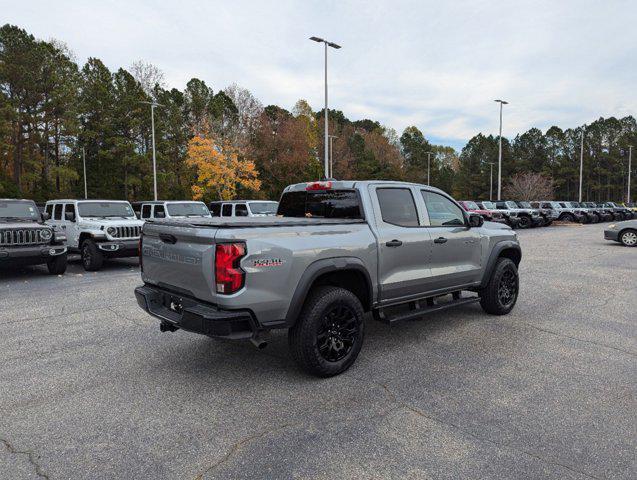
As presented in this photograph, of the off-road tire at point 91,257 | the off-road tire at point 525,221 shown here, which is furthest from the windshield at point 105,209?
the off-road tire at point 525,221

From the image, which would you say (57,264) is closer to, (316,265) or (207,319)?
(207,319)

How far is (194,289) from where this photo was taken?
3.88m

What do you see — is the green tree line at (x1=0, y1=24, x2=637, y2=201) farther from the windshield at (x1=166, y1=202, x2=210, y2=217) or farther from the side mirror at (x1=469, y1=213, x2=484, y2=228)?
the side mirror at (x1=469, y1=213, x2=484, y2=228)

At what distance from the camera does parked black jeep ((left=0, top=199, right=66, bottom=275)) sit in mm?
9539

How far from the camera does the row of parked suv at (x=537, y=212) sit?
27.8 m

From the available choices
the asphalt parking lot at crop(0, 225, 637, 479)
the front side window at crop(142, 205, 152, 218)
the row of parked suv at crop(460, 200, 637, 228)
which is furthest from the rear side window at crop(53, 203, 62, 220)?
the row of parked suv at crop(460, 200, 637, 228)

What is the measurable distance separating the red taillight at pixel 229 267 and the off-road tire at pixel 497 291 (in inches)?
158

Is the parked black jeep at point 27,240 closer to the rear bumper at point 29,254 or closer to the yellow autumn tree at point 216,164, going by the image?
the rear bumper at point 29,254

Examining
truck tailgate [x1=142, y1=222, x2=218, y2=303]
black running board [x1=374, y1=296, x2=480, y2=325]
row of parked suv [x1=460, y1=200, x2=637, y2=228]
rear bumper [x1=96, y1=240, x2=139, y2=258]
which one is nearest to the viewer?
truck tailgate [x1=142, y1=222, x2=218, y2=303]

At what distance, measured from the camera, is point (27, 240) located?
9883mm

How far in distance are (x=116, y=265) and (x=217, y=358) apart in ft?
29.4

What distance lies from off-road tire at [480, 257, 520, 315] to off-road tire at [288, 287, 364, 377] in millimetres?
2742

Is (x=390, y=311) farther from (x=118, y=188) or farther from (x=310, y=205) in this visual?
(x=118, y=188)

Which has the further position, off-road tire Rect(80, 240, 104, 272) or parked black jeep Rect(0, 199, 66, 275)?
off-road tire Rect(80, 240, 104, 272)
